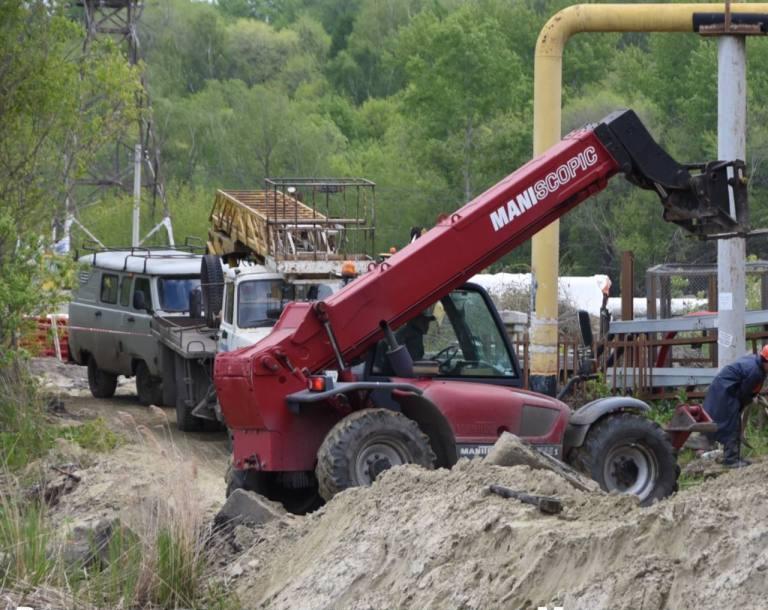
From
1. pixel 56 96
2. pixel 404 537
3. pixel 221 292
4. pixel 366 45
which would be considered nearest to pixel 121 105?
pixel 56 96

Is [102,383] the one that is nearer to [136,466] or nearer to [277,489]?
[136,466]

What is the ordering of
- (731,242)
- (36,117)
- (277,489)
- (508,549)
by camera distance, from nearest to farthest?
(508,549)
(277,489)
(731,242)
(36,117)

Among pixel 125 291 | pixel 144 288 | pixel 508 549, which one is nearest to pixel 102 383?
pixel 125 291

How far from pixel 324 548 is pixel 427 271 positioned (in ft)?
11.5

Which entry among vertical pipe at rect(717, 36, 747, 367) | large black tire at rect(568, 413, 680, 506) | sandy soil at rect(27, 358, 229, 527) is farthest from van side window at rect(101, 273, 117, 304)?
large black tire at rect(568, 413, 680, 506)

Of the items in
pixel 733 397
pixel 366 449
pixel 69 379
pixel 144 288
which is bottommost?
pixel 366 449

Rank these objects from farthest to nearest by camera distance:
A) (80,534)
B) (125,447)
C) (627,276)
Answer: (627,276) < (125,447) < (80,534)

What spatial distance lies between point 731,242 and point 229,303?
5.78 meters

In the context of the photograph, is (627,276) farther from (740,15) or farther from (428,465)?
(428,465)

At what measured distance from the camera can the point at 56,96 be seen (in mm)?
19031

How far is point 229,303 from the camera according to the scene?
18.4 m

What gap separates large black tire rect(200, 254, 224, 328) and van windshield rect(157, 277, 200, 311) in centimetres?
274

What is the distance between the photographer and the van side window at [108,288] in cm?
2336

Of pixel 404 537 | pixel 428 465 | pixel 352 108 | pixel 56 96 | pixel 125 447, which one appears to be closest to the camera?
pixel 404 537
